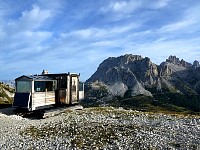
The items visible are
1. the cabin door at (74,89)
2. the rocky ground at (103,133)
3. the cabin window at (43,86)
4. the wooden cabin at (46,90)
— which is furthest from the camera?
the cabin door at (74,89)

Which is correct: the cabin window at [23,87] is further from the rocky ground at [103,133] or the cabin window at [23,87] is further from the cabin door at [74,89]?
the cabin door at [74,89]

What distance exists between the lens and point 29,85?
45.8 m

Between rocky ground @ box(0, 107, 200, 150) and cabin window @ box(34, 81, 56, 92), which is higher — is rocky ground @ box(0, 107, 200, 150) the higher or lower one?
the lower one

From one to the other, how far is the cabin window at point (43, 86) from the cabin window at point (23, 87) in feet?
4.57

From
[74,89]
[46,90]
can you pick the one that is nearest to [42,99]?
[46,90]

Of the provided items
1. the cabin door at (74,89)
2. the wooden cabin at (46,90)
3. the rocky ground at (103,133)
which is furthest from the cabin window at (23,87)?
the cabin door at (74,89)

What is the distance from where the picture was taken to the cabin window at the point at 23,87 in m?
45.9

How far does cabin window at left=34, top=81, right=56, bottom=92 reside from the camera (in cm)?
4728

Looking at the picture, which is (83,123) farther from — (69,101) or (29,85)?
(69,101)

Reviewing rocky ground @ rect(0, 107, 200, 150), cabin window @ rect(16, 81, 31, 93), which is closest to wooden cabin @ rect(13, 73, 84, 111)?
cabin window @ rect(16, 81, 31, 93)

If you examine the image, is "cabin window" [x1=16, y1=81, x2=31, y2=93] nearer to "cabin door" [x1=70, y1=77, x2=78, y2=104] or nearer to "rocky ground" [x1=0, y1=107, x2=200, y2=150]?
"rocky ground" [x1=0, y1=107, x2=200, y2=150]

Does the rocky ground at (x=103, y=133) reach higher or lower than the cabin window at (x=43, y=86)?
lower

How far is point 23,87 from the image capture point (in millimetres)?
46375

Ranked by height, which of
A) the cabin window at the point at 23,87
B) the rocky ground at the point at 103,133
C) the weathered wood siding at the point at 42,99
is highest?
the cabin window at the point at 23,87
